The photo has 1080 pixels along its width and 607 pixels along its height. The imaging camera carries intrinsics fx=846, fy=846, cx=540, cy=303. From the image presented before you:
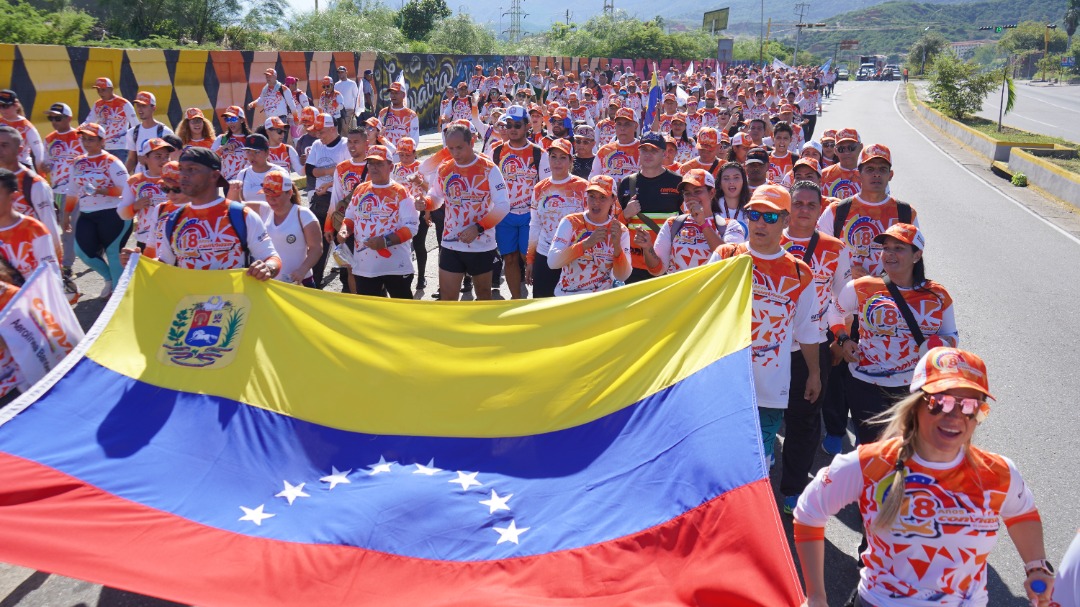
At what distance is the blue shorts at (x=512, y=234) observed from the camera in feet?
30.3

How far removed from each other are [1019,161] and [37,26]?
1050 inches

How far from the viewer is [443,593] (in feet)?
11.5

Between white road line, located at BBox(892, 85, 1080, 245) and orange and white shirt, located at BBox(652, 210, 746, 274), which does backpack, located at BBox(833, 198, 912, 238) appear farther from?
white road line, located at BBox(892, 85, 1080, 245)

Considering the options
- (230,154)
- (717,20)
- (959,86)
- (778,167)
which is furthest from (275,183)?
(717,20)

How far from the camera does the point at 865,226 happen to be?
6633 mm

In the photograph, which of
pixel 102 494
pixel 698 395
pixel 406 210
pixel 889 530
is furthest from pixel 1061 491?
pixel 102 494

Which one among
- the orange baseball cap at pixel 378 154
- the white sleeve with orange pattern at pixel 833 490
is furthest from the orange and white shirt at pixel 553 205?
the white sleeve with orange pattern at pixel 833 490

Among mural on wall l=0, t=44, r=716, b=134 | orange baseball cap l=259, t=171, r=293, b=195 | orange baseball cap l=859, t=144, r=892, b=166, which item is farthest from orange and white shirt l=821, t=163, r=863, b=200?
mural on wall l=0, t=44, r=716, b=134

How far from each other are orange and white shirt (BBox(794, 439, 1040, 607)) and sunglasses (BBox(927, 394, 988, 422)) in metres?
0.19

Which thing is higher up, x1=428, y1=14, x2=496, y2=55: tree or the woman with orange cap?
x1=428, y1=14, x2=496, y2=55: tree

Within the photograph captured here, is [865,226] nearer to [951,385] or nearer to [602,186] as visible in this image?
[602,186]

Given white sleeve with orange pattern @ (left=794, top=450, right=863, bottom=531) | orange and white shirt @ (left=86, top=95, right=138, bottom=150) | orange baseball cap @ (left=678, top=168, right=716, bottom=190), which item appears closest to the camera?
white sleeve with orange pattern @ (left=794, top=450, right=863, bottom=531)

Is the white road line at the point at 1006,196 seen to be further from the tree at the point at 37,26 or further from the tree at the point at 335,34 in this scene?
the tree at the point at 335,34

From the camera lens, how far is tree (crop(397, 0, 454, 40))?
59.0m
